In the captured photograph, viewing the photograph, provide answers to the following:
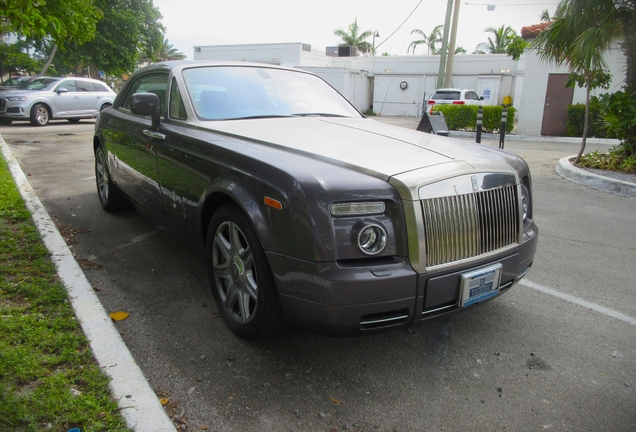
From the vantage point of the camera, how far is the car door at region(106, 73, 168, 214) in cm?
411

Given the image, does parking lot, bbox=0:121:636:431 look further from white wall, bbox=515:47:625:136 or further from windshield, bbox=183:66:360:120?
white wall, bbox=515:47:625:136

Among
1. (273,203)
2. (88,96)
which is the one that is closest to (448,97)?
(88,96)

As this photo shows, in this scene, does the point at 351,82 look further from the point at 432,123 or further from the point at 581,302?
the point at 581,302

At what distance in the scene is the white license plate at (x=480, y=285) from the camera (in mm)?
2594

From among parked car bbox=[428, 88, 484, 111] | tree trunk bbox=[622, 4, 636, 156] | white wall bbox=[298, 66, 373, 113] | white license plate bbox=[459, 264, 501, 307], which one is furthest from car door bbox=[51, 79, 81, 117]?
white license plate bbox=[459, 264, 501, 307]

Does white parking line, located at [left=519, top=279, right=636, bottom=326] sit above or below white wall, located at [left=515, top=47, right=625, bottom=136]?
below

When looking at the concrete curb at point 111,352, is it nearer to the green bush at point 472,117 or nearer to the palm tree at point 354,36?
the green bush at point 472,117

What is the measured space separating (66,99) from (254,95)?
51.9 feet

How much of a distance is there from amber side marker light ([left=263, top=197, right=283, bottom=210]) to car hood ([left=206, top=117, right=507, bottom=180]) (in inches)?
16.3

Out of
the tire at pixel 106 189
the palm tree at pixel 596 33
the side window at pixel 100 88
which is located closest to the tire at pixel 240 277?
the tire at pixel 106 189

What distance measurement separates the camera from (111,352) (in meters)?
2.78

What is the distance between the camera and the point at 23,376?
2.48 m

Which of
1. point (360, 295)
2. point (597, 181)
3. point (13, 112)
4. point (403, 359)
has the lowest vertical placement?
point (403, 359)

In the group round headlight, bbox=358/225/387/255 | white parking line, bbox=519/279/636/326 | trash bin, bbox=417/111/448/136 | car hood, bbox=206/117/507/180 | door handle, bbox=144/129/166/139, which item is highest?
car hood, bbox=206/117/507/180
